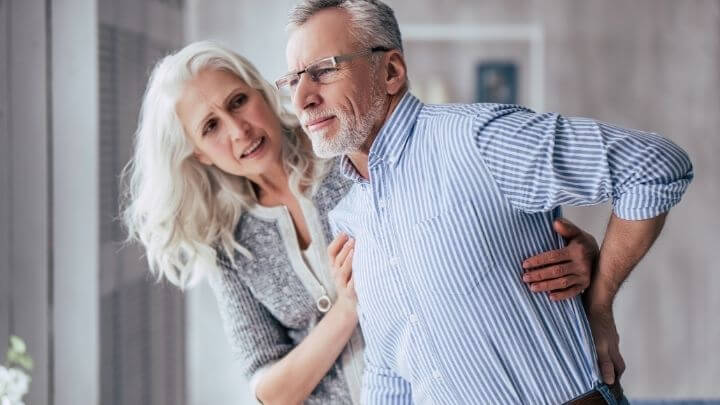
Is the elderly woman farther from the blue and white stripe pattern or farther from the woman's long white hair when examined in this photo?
the blue and white stripe pattern

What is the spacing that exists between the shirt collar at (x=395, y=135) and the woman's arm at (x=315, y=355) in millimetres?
274

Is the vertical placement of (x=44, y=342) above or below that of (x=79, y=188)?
Result: below

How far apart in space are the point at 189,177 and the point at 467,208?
0.83 metres

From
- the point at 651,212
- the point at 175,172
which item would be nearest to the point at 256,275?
the point at 175,172

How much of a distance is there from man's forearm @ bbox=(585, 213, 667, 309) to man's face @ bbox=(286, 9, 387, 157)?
1.45 ft

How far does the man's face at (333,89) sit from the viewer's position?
1.31 metres

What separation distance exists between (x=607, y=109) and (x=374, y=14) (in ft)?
10.9

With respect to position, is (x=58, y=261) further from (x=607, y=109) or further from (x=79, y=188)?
(x=607, y=109)

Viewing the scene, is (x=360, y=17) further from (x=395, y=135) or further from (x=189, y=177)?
(x=189, y=177)

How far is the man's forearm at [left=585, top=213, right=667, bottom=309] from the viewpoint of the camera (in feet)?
3.95

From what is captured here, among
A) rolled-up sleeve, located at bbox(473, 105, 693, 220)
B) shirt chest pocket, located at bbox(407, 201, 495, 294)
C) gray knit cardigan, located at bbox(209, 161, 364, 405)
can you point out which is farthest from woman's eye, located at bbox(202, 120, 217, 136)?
rolled-up sleeve, located at bbox(473, 105, 693, 220)

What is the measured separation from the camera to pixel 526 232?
125 centimetres

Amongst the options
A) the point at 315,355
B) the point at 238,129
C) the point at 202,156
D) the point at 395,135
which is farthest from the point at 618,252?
the point at 202,156

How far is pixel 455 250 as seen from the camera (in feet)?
4.04
